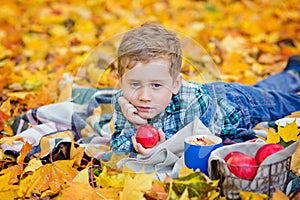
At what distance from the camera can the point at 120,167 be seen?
2.04 m

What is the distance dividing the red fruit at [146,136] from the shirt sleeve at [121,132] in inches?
4.3

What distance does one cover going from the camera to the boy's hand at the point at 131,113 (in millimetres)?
2111

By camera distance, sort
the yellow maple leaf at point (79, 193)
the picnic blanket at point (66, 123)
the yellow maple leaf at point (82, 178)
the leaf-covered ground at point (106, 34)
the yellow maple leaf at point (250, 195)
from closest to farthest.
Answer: the yellow maple leaf at point (250, 195), the yellow maple leaf at point (79, 193), the yellow maple leaf at point (82, 178), the picnic blanket at point (66, 123), the leaf-covered ground at point (106, 34)

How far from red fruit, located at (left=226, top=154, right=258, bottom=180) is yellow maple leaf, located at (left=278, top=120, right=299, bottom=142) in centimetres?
31

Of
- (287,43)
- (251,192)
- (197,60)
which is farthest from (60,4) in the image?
(251,192)

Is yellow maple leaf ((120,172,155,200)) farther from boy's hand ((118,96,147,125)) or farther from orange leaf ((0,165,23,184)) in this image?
orange leaf ((0,165,23,184))

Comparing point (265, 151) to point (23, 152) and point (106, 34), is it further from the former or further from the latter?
point (106, 34)

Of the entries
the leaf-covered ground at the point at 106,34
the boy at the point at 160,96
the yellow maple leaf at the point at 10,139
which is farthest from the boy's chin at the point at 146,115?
the leaf-covered ground at the point at 106,34

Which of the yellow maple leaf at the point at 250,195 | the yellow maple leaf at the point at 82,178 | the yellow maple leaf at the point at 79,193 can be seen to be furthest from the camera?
the yellow maple leaf at the point at 82,178

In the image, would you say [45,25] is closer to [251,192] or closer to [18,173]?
[18,173]

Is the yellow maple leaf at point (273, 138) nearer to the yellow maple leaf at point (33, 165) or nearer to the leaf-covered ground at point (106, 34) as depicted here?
the yellow maple leaf at point (33, 165)

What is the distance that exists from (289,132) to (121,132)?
749mm

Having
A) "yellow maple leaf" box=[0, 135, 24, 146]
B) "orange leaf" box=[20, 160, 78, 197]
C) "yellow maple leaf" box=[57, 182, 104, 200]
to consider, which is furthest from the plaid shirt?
"yellow maple leaf" box=[0, 135, 24, 146]

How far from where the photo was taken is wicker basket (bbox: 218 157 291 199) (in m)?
1.69
